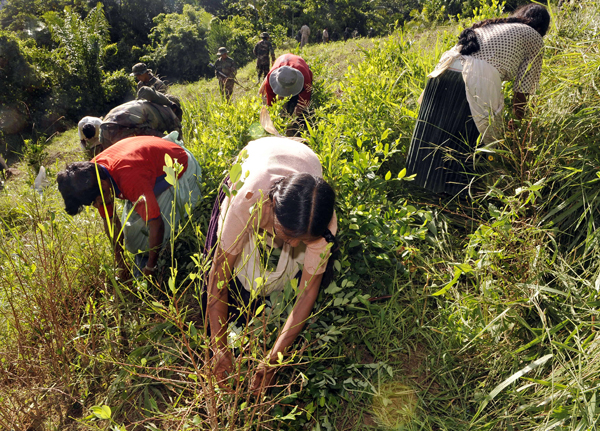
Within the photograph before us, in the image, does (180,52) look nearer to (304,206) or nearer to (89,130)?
(89,130)

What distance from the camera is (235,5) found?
2519cm

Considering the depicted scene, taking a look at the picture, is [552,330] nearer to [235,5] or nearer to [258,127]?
[258,127]

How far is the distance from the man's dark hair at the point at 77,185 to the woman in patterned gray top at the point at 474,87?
1.98 metres

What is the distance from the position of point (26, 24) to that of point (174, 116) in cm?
2068

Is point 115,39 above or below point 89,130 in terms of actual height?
below

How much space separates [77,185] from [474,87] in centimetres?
228

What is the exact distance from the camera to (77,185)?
209 centimetres

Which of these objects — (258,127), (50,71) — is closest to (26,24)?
(50,71)

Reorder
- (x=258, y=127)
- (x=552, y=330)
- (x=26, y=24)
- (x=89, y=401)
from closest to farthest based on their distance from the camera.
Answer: (x=552, y=330) → (x=89, y=401) → (x=258, y=127) → (x=26, y=24)

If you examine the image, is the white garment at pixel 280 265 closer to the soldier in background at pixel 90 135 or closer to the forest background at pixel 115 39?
the soldier in background at pixel 90 135

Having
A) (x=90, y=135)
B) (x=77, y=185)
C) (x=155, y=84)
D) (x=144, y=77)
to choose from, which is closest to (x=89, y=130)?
(x=90, y=135)

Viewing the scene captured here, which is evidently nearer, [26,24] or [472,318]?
[472,318]

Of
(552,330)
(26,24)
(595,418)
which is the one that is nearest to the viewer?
(595,418)

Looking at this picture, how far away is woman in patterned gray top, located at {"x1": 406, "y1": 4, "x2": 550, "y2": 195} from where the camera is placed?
2174mm
